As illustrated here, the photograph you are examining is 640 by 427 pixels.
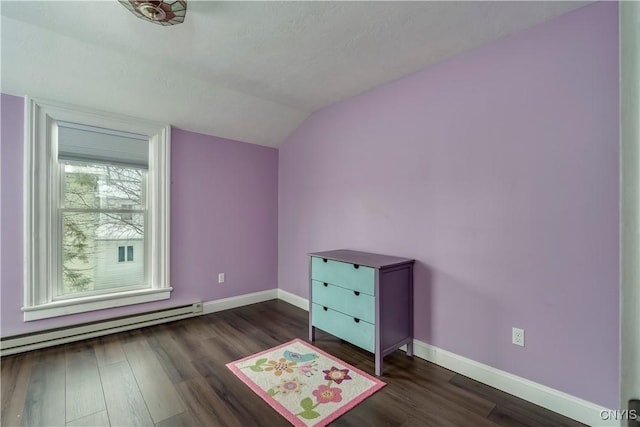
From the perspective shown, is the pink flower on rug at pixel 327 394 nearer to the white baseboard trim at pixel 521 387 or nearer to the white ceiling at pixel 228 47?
the white baseboard trim at pixel 521 387

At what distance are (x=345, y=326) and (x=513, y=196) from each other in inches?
62.2

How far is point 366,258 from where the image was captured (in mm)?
2570

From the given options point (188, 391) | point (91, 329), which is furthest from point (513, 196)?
point (91, 329)

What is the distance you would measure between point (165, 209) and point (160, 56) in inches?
59.0

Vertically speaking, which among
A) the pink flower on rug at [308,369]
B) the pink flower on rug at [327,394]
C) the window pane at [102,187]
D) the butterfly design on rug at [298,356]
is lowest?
the pink flower on rug at [327,394]

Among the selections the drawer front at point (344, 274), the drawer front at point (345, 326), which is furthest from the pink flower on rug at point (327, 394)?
the drawer front at point (344, 274)

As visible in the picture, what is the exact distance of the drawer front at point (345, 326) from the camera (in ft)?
7.56

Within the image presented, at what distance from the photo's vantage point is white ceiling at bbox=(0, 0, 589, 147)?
5.99 feet

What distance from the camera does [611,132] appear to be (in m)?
1.64

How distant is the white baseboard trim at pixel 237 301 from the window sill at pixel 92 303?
48cm

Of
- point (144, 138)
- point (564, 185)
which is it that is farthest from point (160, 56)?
point (564, 185)

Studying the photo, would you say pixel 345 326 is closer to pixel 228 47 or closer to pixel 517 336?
pixel 517 336

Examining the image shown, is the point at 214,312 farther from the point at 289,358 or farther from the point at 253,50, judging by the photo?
the point at 253,50

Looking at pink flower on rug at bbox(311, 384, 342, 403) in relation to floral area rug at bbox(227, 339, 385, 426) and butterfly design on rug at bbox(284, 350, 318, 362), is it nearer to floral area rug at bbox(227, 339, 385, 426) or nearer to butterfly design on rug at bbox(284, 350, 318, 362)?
floral area rug at bbox(227, 339, 385, 426)
